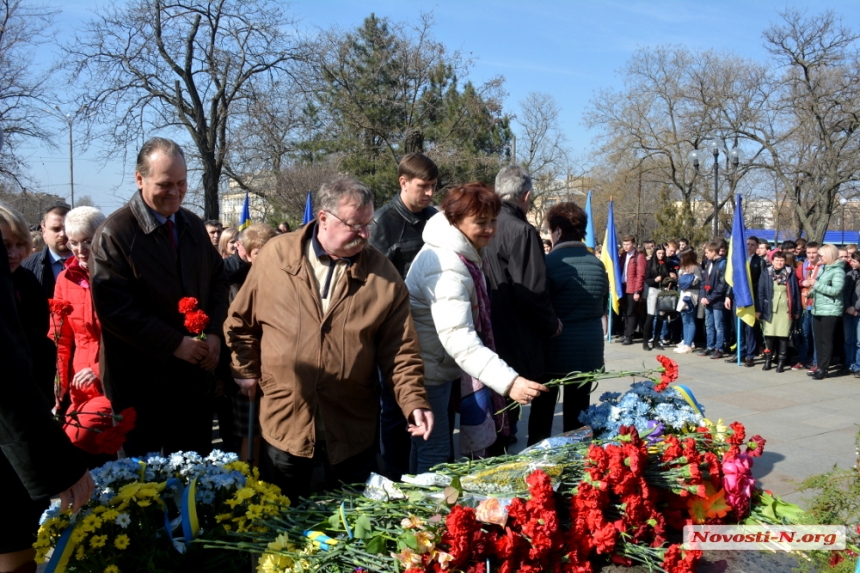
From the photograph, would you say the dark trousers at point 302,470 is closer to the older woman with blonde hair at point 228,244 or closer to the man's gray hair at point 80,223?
the man's gray hair at point 80,223

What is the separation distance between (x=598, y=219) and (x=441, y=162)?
20.4 meters

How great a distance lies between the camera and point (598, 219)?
43625 millimetres

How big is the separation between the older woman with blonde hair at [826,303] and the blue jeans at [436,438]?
23.9 ft

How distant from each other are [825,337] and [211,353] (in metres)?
8.32

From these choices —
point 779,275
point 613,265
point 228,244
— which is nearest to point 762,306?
point 779,275

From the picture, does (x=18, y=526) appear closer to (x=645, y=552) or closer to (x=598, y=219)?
(x=645, y=552)

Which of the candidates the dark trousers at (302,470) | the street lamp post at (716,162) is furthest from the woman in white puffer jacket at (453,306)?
the street lamp post at (716,162)

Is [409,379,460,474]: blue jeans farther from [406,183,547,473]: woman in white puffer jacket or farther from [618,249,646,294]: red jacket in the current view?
[618,249,646,294]: red jacket

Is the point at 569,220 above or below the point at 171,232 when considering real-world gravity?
above

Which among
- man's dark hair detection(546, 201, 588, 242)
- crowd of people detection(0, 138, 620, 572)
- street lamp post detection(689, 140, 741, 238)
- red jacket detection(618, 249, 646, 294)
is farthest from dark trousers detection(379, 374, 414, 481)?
street lamp post detection(689, 140, 741, 238)

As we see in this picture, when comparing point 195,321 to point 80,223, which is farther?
point 80,223

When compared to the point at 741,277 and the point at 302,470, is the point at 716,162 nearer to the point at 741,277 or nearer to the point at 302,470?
the point at 741,277

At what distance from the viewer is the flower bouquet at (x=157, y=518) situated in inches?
87.4

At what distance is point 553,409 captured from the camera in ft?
14.5
